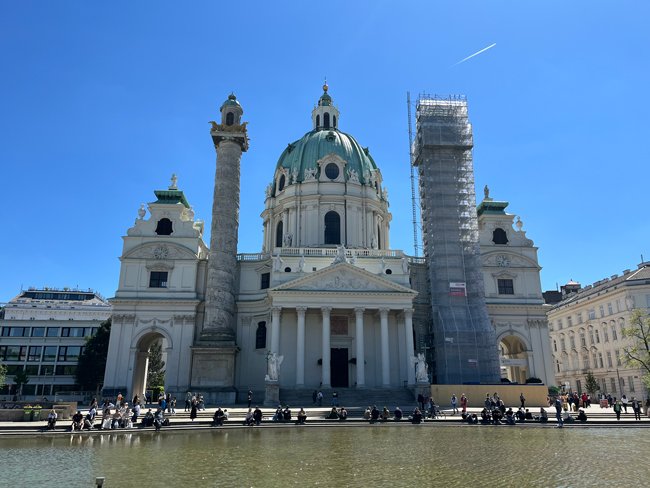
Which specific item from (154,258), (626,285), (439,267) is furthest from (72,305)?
(626,285)

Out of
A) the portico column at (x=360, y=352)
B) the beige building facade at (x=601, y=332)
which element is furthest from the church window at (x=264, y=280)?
the beige building facade at (x=601, y=332)

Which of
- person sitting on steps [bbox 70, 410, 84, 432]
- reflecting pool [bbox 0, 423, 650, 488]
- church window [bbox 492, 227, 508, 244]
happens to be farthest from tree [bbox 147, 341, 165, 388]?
reflecting pool [bbox 0, 423, 650, 488]

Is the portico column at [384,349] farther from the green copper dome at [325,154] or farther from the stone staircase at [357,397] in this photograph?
the green copper dome at [325,154]

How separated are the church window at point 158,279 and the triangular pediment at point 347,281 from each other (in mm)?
13290

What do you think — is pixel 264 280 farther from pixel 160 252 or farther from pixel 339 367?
pixel 339 367

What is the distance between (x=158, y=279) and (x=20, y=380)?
34535 millimetres

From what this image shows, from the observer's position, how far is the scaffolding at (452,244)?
4212 cm

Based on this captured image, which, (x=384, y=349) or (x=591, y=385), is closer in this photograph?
(x=384, y=349)

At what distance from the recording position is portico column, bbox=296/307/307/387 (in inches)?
1574

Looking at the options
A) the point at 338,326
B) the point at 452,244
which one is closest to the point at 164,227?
the point at 338,326

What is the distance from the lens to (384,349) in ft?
136

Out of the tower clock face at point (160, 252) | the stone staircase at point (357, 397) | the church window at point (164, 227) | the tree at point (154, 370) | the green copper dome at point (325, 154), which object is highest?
the green copper dome at point (325, 154)

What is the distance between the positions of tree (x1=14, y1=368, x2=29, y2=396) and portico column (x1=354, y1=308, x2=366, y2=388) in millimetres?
49546

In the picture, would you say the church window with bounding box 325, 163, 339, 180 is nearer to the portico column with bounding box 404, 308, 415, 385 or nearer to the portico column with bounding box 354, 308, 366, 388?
the portico column with bounding box 354, 308, 366, 388
